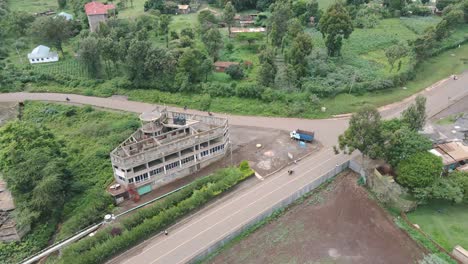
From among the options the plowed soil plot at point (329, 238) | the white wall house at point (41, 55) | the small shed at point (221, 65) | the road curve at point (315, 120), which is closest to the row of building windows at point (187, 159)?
the road curve at point (315, 120)

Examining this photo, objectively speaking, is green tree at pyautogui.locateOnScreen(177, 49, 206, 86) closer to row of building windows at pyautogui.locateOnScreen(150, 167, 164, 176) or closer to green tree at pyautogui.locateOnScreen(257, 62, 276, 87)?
green tree at pyautogui.locateOnScreen(257, 62, 276, 87)

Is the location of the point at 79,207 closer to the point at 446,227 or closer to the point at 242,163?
the point at 242,163

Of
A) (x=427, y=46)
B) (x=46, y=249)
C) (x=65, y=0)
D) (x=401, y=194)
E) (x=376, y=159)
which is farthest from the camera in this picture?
(x=65, y=0)

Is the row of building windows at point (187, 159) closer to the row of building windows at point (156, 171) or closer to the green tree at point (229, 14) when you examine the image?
the row of building windows at point (156, 171)

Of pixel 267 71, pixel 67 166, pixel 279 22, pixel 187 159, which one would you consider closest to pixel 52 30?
pixel 67 166

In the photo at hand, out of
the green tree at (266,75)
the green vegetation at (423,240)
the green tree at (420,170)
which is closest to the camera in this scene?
the green vegetation at (423,240)


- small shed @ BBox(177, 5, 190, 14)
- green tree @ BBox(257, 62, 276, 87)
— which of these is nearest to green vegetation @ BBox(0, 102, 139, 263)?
green tree @ BBox(257, 62, 276, 87)

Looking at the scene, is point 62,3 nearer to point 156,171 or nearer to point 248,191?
point 156,171

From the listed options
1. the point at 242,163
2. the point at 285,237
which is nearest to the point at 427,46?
the point at 242,163
